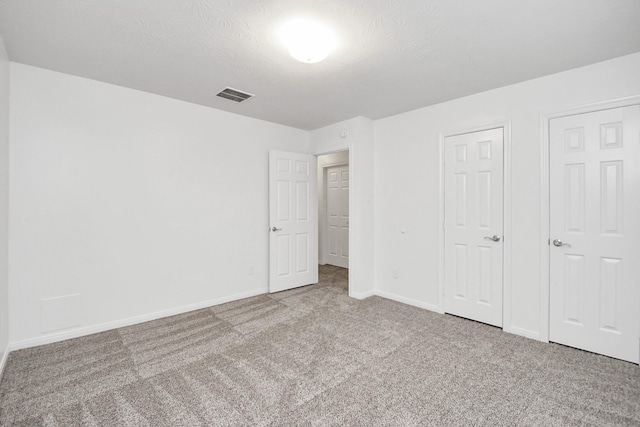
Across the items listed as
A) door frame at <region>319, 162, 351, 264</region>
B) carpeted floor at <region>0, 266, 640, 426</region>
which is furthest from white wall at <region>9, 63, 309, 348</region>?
door frame at <region>319, 162, 351, 264</region>

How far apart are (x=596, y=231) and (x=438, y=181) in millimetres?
1459

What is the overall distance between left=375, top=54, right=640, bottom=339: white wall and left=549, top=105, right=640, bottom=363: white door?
15cm

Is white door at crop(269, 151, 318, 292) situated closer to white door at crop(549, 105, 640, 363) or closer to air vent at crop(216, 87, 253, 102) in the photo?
air vent at crop(216, 87, 253, 102)

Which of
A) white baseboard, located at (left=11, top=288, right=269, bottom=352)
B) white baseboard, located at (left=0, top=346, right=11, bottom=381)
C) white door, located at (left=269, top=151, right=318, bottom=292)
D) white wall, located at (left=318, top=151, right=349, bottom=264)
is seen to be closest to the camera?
white baseboard, located at (left=0, top=346, right=11, bottom=381)

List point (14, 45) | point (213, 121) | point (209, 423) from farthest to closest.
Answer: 1. point (213, 121)
2. point (14, 45)
3. point (209, 423)

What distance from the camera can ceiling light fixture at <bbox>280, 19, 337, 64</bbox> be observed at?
6.52 feet

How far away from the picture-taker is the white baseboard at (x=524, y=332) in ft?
9.19

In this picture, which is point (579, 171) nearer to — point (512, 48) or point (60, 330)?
point (512, 48)

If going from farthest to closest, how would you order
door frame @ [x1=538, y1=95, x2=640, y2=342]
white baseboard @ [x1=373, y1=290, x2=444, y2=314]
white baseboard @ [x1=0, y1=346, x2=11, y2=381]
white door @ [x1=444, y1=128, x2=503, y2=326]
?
white baseboard @ [x1=373, y1=290, x2=444, y2=314] → white door @ [x1=444, y1=128, x2=503, y2=326] → door frame @ [x1=538, y1=95, x2=640, y2=342] → white baseboard @ [x1=0, y1=346, x2=11, y2=381]

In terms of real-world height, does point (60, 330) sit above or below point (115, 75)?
below

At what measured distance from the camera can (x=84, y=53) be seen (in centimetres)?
238

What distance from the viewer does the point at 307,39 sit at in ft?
6.71

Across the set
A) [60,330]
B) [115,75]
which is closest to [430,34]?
[115,75]

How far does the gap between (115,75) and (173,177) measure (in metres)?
1.10
